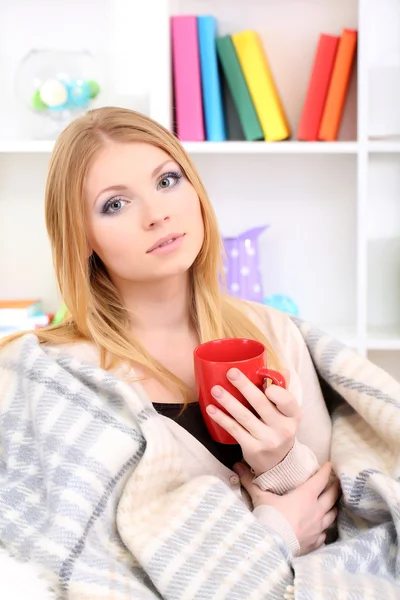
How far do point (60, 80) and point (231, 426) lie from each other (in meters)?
1.47

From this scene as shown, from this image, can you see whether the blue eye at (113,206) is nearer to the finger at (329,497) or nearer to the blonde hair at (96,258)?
the blonde hair at (96,258)

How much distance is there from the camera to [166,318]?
3.39 ft

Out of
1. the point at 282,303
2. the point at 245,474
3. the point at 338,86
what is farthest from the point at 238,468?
the point at 338,86

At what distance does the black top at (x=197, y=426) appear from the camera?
0.94 metres

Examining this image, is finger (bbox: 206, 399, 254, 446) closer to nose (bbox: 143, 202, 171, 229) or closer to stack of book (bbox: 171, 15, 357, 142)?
nose (bbox: 143, 202, 171, 229)

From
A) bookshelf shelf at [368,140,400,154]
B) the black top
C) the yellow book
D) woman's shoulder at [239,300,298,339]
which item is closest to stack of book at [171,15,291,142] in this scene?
the yellow book

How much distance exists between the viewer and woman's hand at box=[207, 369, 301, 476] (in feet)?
2.68

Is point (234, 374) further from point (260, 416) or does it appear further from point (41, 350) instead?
point (41, 350)

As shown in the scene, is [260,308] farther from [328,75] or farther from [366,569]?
[328,75]

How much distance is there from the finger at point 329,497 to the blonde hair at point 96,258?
0.19 meters

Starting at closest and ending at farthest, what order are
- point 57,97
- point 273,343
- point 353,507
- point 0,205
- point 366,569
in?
point 366,569, point 353,507, point 273,343, point 57,97, point 0,205

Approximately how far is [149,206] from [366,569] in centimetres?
52

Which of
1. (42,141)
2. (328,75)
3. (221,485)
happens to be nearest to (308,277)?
(328,75)

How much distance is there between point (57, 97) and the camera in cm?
198
